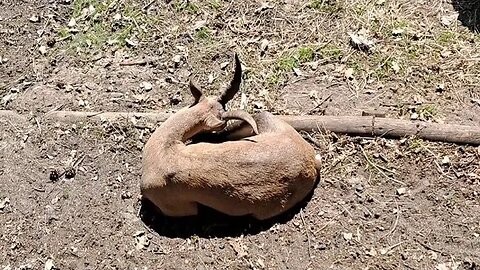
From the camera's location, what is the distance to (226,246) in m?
5.22

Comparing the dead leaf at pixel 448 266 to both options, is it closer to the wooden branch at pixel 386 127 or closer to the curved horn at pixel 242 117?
the wooden branch at pixel 386 127

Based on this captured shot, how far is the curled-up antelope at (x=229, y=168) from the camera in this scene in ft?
16.5

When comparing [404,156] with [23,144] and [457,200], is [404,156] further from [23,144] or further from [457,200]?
[23,144]

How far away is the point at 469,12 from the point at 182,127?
10.1ft

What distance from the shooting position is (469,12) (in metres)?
6.62

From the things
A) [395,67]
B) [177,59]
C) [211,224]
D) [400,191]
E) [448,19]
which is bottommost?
[211,224]

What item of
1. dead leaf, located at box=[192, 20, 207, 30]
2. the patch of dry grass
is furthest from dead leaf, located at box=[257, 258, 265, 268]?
dead leaf, located at box=[192, 20, 207, 30]

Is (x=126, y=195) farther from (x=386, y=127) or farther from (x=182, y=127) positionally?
(x=386, y=127)

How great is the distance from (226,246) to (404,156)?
160 cm

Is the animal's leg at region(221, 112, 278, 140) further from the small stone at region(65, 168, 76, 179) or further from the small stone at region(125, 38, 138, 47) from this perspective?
the small stone at region(125, 38, 138, 47)

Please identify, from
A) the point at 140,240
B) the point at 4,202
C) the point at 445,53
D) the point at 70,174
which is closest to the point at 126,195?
the point at 140,240

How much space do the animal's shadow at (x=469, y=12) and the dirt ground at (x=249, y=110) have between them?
15 mm

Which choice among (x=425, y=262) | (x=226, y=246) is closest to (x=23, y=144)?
(x=226, y=246)

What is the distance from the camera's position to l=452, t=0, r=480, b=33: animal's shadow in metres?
6.49
